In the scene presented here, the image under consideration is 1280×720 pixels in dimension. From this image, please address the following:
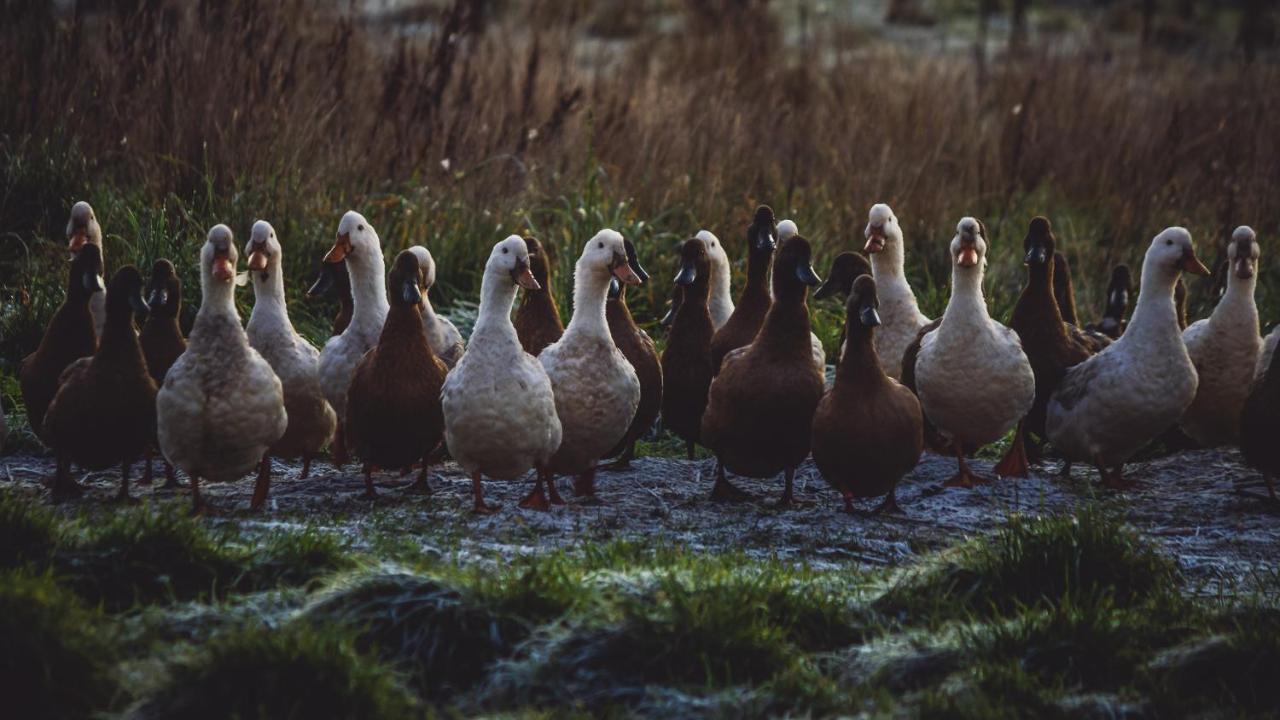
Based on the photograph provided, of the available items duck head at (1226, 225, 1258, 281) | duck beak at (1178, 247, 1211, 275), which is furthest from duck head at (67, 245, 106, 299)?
duck head at (1226, 225, 1258, 281)

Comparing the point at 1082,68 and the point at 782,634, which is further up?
the point at 1082,68

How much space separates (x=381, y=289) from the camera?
256 inches

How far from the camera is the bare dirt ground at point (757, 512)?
5.21 m

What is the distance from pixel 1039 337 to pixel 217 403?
347 centimetres

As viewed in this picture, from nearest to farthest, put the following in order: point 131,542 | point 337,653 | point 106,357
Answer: point 337,653 → point 131,542 → point 106,357

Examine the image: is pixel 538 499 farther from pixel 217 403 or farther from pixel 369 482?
pixel 217 403

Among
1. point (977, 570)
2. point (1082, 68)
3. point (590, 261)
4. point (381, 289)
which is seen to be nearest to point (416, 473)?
point (381, 289)

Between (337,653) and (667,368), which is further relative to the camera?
(667,368)

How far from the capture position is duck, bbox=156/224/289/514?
5.42m

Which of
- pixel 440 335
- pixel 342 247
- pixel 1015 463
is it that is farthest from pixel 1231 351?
pixel 342 247

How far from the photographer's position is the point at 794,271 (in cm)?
589

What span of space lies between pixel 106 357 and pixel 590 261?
6.15 feet

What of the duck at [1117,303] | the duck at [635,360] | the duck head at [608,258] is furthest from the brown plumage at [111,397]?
the duck at [1117,303]

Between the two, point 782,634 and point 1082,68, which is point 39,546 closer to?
point 782,634
